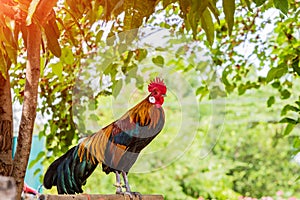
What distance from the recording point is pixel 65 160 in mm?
1100

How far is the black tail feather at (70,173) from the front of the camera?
3.49 ft

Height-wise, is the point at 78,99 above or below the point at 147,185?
above

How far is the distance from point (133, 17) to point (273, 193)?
159 inches

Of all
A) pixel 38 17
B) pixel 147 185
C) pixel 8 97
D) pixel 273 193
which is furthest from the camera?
pixel 273 193

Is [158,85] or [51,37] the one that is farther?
[158,85]

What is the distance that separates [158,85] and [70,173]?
22cm

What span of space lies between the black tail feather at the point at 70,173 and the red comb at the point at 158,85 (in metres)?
0.17

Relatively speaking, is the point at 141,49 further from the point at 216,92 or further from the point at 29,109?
the point at 29,109

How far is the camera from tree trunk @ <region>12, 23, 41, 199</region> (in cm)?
97

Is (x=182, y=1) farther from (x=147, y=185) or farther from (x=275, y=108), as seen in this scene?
(x=275, y=108)

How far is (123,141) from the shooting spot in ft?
3.36

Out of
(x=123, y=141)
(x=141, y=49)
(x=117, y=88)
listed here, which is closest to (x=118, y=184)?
(x=123, y=141)

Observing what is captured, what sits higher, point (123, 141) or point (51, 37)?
point (51, 37)

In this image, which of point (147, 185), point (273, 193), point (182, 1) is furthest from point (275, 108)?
point (182, 1)
